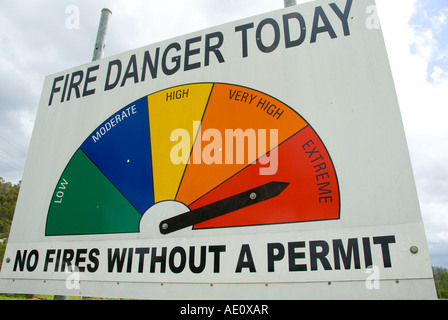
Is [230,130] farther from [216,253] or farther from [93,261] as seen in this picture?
[93,261]

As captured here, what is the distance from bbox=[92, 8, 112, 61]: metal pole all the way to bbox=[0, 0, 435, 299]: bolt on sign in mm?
369

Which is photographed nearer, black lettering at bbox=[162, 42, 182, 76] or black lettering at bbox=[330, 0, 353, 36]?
black lettering at bbox=[330, 0, 353, 36]

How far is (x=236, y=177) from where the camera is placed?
174cm

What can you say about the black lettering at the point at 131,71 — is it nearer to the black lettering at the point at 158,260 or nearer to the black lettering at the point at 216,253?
the black lettering at the point at 158,260

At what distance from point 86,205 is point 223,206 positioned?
1045 millimetres

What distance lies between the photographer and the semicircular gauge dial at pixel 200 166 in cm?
161

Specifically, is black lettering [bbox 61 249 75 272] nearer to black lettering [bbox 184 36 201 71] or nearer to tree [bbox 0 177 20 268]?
black lettering [bbox 184 36 201 71]

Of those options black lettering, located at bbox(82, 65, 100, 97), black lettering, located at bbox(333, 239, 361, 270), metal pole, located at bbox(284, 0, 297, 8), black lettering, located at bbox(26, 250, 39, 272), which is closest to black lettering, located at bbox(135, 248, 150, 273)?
black lettering, located at bbox(26, 250, 39, 272)

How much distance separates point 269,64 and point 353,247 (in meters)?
1.23

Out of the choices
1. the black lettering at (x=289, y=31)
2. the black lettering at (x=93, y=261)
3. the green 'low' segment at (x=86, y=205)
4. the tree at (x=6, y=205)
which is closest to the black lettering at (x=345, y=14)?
the black lettering at (x=289, y=31)

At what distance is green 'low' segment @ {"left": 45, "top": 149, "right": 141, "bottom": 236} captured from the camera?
1899mm

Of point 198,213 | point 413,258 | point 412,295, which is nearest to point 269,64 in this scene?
point 198,213

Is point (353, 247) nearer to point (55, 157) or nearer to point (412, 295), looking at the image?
point (412, 295)

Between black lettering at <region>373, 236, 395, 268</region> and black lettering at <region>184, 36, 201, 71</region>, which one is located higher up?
black lettering at <region>184, 36, 201, 71</region>
